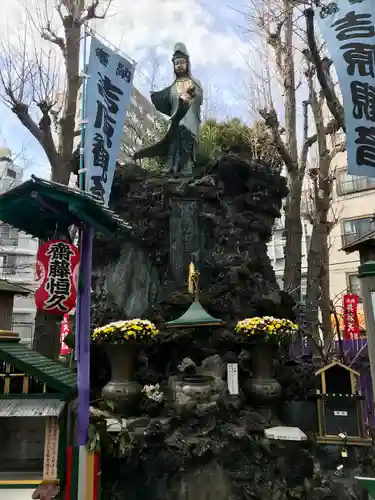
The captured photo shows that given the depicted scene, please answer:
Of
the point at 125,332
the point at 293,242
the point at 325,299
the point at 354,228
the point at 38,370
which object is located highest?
the point at 354,228

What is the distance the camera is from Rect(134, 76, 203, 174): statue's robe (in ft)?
42.5

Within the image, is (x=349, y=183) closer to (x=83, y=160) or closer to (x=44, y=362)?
(x=83, y=160)

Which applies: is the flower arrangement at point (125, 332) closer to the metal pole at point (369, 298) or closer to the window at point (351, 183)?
the metal pole at point (369, 298)

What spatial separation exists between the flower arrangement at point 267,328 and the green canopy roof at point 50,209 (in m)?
3.83

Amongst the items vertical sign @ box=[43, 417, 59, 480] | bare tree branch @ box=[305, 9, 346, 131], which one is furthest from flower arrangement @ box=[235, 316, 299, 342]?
bare tree branch @ box=[305, 9, 346, 131]

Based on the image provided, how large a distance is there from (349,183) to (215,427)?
1993 cm

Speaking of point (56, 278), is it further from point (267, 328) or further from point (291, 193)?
point (291, 193)

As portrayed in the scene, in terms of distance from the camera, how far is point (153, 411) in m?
8.39

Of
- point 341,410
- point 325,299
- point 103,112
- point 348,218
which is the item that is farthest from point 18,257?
point 341,410

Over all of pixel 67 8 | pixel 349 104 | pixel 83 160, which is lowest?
pixel 83 160

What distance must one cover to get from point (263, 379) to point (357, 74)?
6.29m

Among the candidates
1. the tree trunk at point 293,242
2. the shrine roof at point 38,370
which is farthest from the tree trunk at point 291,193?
the shrine roof at point 38,370

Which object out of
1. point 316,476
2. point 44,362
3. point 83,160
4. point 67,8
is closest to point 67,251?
point 44,362

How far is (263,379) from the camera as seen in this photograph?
9172 mm
